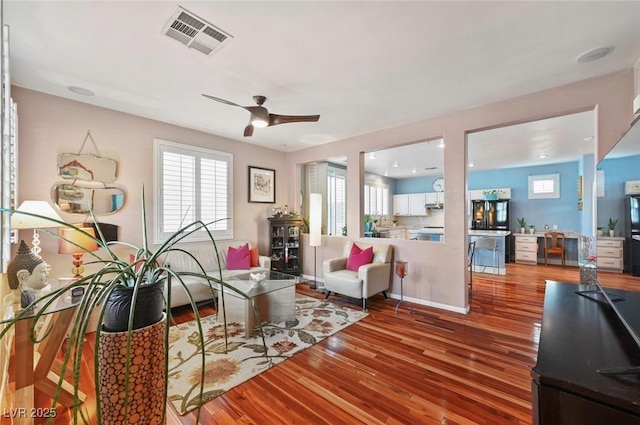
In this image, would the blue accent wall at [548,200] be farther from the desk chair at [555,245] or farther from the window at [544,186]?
the desk chair at [555,245]

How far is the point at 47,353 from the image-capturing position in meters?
1.89

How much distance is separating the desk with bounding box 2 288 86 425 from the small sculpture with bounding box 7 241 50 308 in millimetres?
247

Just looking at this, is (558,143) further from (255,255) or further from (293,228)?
(255,255)

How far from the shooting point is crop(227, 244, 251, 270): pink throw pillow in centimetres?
430

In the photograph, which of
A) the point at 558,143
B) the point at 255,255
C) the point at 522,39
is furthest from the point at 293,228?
the point at 558,143

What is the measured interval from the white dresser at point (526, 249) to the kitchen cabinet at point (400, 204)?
3191 mm

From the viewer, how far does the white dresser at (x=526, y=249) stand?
23.0ft

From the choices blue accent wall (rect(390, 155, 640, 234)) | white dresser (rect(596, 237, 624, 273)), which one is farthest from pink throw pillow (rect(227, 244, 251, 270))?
blue accent wall (rect(390, 155, 640, 234))

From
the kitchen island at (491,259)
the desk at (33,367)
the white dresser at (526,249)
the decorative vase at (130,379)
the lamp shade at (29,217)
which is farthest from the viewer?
the white dresser at (526,249)

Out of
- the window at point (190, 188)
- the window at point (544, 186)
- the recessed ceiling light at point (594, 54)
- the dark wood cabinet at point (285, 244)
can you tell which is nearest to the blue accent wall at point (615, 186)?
the recessed ceiling light at point (594, 54)

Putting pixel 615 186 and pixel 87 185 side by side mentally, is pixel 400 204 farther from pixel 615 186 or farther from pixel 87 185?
pixel 87 185

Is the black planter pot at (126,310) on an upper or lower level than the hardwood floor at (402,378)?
upper

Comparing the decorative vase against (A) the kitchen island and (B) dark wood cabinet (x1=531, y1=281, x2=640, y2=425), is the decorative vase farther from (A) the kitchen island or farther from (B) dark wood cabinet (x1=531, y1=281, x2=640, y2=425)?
(A) the kitchen island

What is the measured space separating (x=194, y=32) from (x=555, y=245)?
857cm
